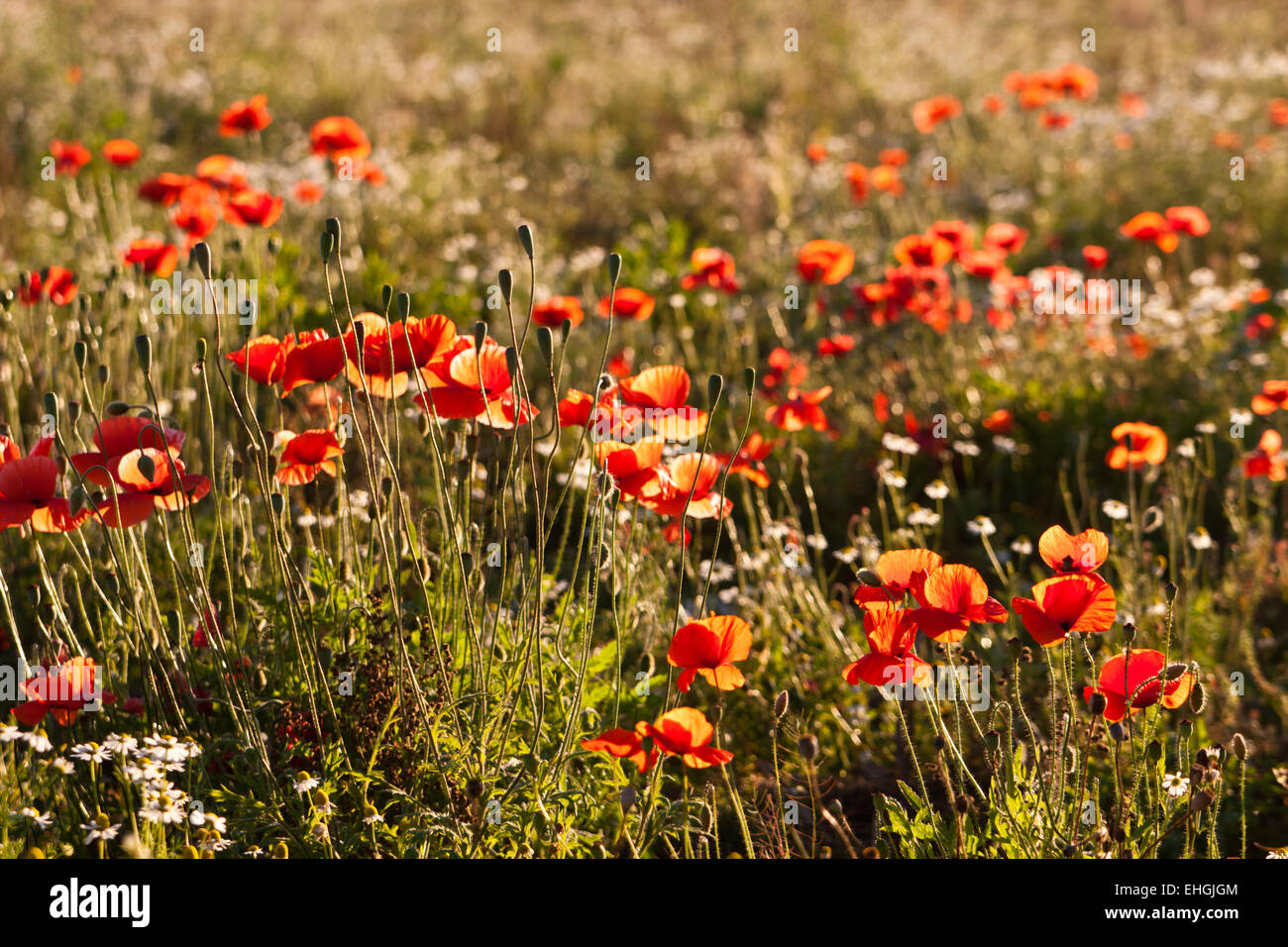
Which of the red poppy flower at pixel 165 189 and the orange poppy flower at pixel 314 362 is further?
the red poppy flower at pixel 165 189

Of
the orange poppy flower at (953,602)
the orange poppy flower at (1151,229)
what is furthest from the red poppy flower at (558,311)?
the orange poppy flower at (1151,229)

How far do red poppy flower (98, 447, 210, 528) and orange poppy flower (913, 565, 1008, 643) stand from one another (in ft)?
3.85

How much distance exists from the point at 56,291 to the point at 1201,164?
249 inches

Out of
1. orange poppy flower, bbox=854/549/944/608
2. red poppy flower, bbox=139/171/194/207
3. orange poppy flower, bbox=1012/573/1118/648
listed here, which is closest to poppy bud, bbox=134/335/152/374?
orange poppy flower, bbox=854/549/944/608

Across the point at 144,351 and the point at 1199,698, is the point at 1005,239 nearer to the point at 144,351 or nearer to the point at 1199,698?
the point at 1199,698

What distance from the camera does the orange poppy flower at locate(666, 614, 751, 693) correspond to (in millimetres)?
1771

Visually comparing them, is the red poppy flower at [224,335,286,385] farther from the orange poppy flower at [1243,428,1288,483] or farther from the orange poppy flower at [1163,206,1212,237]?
the orange poppy flower at [1163,206,1212,237]

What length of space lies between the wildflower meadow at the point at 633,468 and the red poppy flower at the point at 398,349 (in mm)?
12

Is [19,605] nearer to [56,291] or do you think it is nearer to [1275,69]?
[56,291]

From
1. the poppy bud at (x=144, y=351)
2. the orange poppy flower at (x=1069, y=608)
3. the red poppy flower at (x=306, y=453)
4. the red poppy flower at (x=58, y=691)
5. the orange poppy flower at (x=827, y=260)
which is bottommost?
the red poppy flower at (x=58, y=691)

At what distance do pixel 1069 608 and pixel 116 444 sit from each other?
1605 mm

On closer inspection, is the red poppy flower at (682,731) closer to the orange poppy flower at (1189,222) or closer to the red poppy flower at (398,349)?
the red poppy flower at (398,349)

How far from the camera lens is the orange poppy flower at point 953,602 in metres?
1.65
